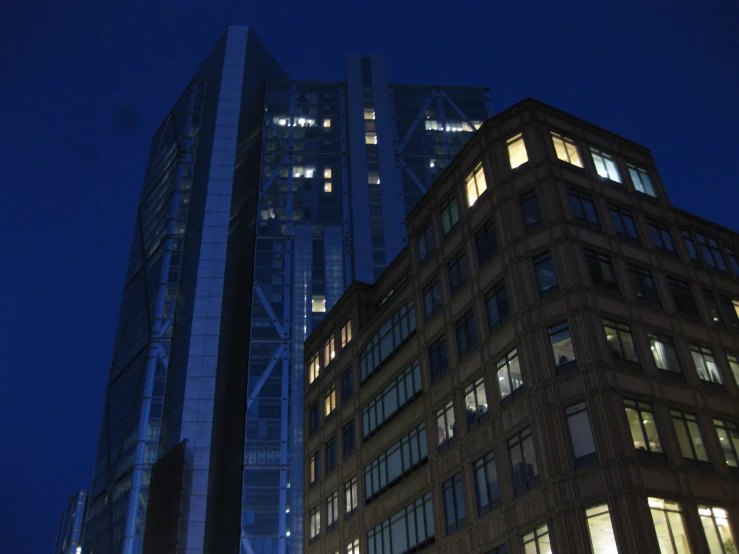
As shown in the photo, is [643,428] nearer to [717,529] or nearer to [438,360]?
[717,529]

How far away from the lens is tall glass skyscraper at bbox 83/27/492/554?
88.1 m

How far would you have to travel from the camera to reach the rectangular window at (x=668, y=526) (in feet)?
94.1

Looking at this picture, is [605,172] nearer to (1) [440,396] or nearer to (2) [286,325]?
(1) [440,396]

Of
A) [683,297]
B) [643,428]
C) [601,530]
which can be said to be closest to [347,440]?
[683,297]

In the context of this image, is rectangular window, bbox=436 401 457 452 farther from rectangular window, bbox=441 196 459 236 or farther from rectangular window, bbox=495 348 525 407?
rectangular window, bbox=441 196 459 236

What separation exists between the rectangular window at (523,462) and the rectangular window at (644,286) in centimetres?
903

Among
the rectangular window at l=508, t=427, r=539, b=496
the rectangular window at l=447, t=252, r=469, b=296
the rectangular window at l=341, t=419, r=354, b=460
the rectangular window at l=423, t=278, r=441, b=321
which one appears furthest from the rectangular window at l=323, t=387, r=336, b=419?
the rectangular window at l=508, t=427, r=539, b=496

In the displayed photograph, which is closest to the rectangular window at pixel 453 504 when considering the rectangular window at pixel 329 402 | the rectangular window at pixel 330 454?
the rectangular window at pixel 330 454

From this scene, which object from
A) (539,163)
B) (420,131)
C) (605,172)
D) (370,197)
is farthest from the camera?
(420,131)

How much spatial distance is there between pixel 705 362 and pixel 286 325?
211 ft

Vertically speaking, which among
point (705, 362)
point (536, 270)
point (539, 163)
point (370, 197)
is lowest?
point (705, 362)

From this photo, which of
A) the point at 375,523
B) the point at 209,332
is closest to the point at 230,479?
the point at 209,332

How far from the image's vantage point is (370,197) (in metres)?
107

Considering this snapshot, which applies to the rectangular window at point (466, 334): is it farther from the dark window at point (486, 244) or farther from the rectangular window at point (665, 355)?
the rectangular window at point (665, 355)
